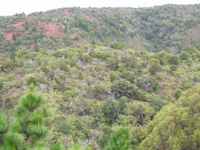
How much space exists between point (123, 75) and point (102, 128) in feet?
37.1

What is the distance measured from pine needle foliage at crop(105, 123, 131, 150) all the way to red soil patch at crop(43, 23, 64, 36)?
153ft

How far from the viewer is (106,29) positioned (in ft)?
198

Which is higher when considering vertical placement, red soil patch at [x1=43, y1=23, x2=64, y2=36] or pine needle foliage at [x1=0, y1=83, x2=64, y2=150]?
red soil patch at [x1=43, y1=23, x2=64, y2=36]

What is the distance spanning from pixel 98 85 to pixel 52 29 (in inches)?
1300

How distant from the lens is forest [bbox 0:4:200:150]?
14.6 ft

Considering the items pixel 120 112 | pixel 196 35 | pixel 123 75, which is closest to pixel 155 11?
pixel 196 35

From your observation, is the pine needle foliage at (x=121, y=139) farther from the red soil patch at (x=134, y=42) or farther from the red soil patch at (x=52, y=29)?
the red soil patch at (x=134, y=42)

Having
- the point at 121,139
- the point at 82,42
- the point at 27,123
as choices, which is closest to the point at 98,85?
the point at 121,139

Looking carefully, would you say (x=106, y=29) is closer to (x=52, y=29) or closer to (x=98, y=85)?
(x=52, y=29)

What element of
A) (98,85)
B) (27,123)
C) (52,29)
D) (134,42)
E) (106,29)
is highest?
(106,29)

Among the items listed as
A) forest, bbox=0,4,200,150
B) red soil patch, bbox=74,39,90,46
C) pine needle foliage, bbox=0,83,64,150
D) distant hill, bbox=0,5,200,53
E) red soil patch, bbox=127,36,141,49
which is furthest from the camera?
red soil patch, bbox=127,36,141,49

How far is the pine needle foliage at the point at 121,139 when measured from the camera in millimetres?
4512

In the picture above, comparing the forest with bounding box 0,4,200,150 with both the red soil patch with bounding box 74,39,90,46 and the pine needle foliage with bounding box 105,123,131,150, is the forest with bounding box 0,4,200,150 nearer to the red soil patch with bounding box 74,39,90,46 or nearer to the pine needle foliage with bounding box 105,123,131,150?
the pine needle foliage with bounding box 105,123,131,150

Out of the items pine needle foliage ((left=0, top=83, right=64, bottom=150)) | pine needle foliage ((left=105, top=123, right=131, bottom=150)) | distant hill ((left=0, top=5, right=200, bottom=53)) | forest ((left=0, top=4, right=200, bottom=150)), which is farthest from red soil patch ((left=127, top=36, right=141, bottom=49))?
pine needle foliage ((left=0, top=83, right=64, bottom=150))
